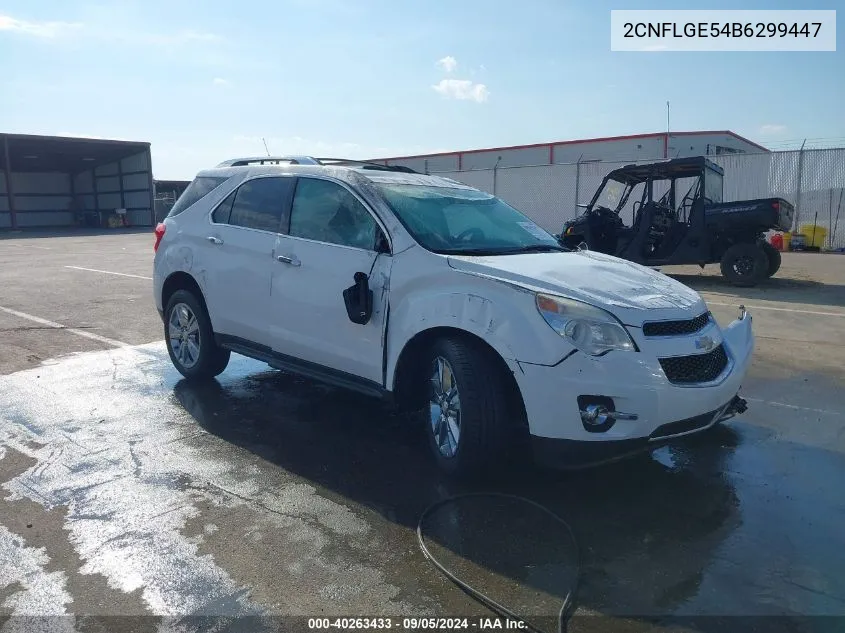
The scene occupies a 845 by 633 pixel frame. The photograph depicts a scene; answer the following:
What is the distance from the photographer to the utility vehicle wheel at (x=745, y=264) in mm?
11859

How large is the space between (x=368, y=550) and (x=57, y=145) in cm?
4208

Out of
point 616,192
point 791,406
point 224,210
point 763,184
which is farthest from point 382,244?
point 763,184

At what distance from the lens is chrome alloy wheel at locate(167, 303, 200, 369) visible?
18.9 feet

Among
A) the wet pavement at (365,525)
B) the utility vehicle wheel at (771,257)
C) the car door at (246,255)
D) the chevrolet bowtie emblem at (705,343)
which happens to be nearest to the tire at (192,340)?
the car door at (246,255)

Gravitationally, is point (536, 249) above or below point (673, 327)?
above

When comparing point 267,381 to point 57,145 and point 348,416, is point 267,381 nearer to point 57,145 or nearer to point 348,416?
point 348,416

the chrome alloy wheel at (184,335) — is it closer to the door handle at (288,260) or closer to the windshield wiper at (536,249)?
the door handle at (288,260)

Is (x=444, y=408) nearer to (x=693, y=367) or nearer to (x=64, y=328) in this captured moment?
(x=693, y=367)

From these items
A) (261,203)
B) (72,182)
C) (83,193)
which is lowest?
(261,203)

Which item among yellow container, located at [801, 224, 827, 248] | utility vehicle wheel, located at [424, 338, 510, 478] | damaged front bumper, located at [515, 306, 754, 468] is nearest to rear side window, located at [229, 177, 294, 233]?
utility vehicle wheel, located at [424, 338, 510, 478]

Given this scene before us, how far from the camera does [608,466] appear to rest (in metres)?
4.18

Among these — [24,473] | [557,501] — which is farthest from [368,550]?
[24,473]

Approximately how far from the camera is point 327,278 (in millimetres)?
4477

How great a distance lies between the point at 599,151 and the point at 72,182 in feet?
121
